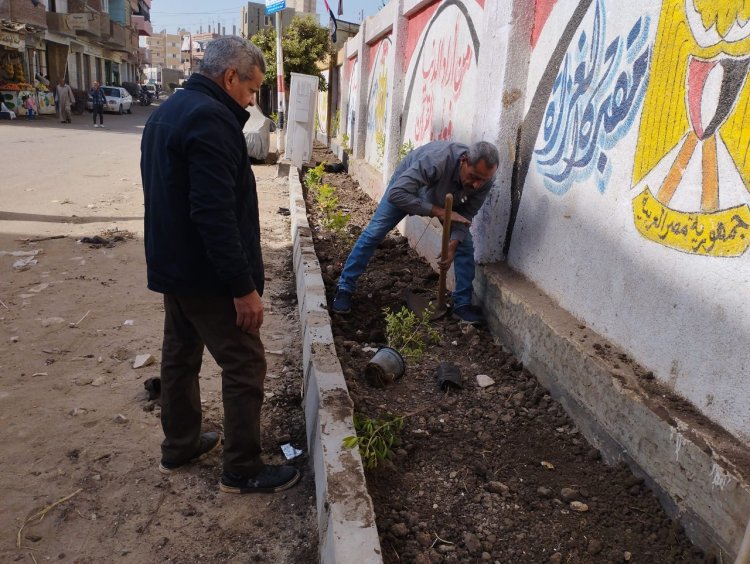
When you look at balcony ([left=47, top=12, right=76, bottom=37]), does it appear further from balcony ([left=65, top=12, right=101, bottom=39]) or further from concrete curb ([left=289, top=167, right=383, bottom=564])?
concrete curb ([left=289, top=167, right=383, bottom=564])

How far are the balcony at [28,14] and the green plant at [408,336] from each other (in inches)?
1106

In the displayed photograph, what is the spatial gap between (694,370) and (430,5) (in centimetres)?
599

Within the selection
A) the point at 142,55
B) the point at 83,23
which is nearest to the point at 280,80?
the point at 83,23

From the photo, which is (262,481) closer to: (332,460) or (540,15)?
(332,460)

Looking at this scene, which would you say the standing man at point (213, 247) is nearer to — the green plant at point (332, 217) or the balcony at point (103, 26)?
the green plant at point (332, 217)

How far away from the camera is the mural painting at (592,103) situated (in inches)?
119

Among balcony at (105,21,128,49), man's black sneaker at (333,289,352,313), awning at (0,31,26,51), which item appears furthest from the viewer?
balcony at (105,21,128,49)

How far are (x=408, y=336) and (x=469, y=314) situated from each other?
22.6 inches

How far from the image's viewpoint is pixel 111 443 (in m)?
3.04

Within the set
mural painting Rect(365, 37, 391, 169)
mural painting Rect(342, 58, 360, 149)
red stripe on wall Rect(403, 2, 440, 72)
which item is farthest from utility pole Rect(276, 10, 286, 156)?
red stripe on wall Rect(403, 2, 440, 72)

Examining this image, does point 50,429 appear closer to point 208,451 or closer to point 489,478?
point 208,451

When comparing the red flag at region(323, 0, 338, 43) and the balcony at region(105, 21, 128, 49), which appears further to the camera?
the balcony at region(105, 21, 128, 49)

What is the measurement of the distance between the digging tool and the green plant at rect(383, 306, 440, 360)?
0.83ft

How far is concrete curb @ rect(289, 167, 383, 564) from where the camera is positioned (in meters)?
2.06
